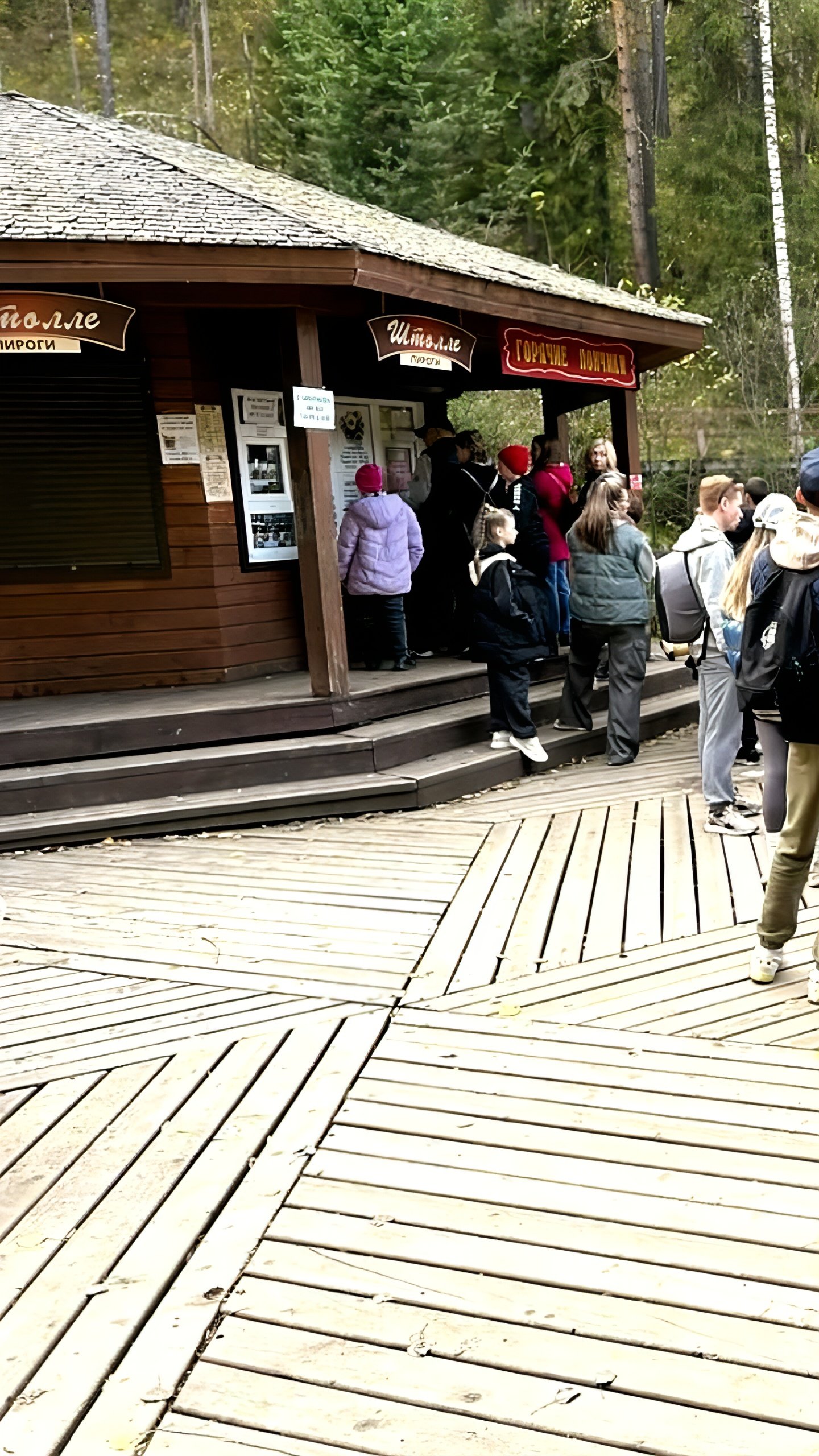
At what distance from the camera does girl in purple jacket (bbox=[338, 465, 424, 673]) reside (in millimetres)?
9375

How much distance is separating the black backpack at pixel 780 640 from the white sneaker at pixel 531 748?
369cm

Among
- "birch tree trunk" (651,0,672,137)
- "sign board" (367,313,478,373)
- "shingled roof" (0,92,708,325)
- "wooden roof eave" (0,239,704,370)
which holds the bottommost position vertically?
"sign board" (367,313,478,373)

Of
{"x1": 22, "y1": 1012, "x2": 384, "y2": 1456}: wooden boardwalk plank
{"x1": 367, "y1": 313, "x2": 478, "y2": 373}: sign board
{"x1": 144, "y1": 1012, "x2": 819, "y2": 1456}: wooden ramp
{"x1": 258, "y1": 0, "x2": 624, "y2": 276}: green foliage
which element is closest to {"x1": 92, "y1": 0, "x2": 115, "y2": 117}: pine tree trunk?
{"x1": 258, "y1": 0, "x2": 624, "y2": 276}: green foliage

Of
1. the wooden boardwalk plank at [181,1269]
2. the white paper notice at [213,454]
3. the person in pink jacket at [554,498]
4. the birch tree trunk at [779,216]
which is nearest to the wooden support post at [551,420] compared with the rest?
the person in pink jacket at [554,498]

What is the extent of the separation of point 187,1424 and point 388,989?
2.24m

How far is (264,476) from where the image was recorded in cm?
1002

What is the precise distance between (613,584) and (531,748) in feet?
3.85

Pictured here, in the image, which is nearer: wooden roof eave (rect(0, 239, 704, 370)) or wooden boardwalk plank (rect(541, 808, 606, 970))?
wooden boardwalk plank (rect(541, 808, 606, 970))

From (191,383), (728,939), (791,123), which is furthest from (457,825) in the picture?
(791,123)

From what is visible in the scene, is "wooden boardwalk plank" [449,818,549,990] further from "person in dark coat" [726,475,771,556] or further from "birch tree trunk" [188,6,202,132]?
"birch tree trunk" [188,6,202,132]

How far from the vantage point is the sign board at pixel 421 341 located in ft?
28.2

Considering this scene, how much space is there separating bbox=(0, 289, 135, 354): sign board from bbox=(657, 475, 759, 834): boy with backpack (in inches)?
141

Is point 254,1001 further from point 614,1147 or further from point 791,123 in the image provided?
point 791,123

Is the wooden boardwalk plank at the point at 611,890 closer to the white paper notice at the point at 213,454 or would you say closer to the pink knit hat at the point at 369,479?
the pink knit hat at the point at 369,479
